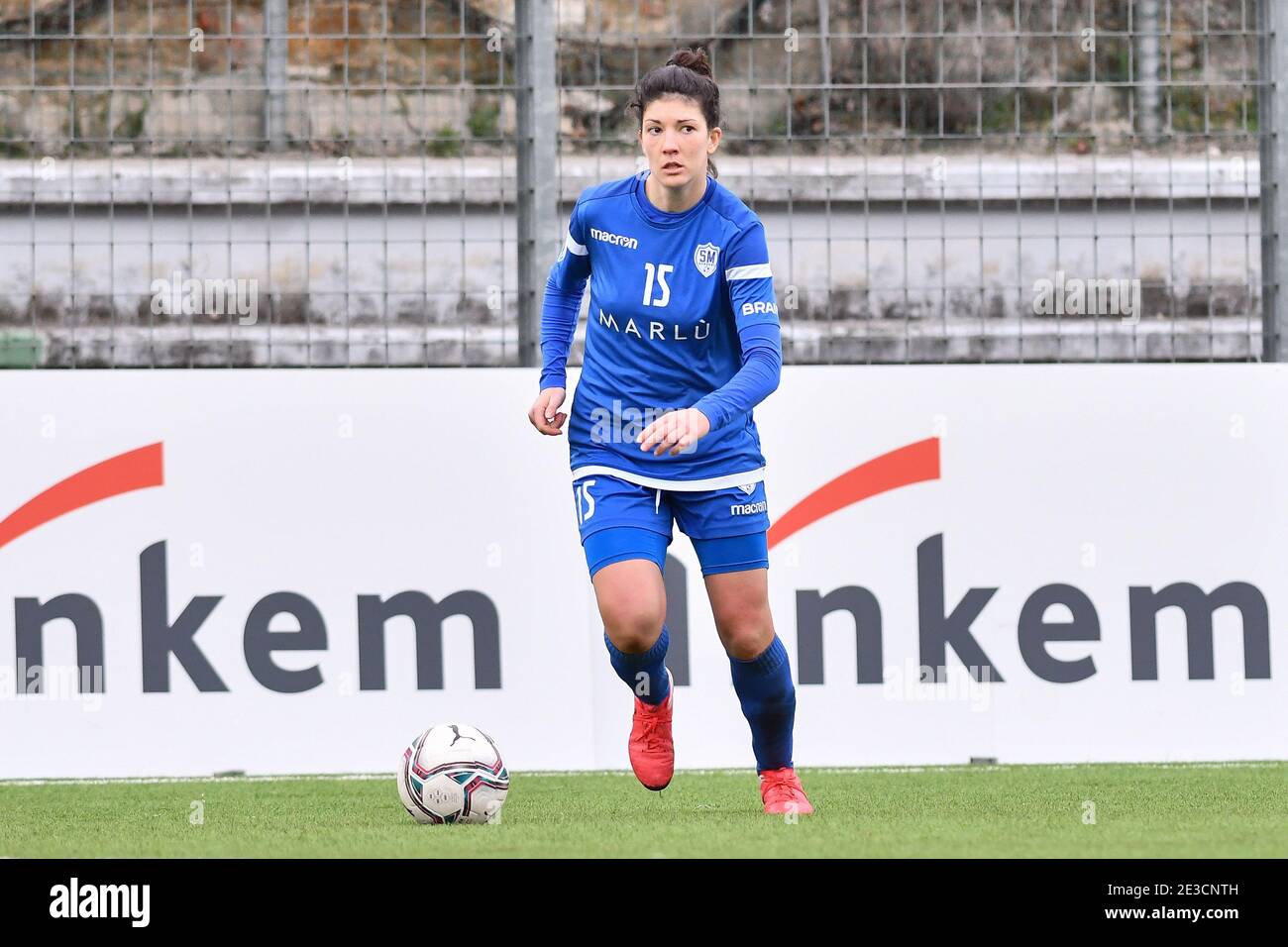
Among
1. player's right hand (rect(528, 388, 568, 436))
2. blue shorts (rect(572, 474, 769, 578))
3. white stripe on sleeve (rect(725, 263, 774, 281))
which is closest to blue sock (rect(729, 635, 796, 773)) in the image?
blue shorts (rect(572, 474, 769, 578))

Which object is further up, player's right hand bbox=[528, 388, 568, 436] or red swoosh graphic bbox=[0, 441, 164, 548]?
player's right hand bbox=[528, 388, 568, 436]

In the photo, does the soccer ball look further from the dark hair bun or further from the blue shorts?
the dark hair bun

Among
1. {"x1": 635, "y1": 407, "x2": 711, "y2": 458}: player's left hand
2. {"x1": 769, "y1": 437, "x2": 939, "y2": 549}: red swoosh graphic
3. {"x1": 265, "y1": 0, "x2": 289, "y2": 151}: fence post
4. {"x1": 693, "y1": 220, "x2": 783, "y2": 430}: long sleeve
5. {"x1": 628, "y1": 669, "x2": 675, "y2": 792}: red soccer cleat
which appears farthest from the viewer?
{"x1": 265, "y1": 0, "x2": 289, "y2": 151}: fence post

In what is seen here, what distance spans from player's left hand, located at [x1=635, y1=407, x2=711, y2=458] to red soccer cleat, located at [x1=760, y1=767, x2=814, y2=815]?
1227 millimetres

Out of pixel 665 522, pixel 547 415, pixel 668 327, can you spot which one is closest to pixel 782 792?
pixel 665 522

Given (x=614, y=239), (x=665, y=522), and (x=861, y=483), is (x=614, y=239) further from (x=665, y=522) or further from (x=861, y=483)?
(x=861, y=483)

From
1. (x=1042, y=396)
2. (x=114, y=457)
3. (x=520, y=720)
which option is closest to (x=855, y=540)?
(x=1042, y=396)

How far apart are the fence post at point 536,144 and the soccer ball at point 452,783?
267 cm

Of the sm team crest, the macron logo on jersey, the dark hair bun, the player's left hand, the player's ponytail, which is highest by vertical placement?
the dark hair bun

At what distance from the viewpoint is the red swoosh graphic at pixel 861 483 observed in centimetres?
809

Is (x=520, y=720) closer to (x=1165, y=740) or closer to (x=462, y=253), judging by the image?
(x=462, y=253)

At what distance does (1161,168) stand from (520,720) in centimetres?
368

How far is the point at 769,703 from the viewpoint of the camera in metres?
6.16

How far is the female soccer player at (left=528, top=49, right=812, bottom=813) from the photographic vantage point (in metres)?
5.87
